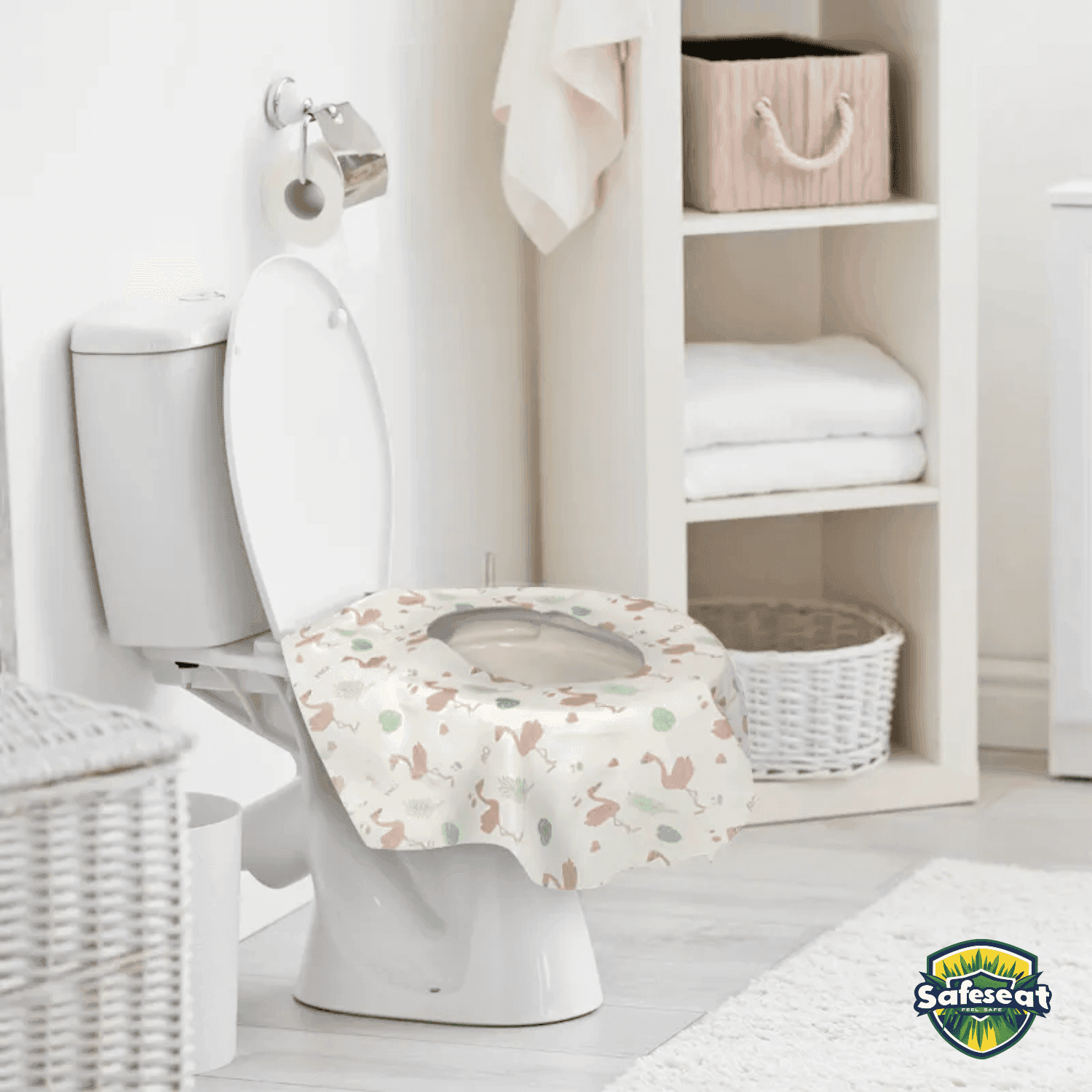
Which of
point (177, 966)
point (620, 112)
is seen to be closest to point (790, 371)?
point (620, 112)

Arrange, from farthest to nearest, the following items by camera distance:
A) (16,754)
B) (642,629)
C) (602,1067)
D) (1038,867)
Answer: (1038,867)
(642,629)
(602,1067)
(16,754)

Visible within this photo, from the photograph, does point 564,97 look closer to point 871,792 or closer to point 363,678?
point 363,678

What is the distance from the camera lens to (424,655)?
1.93 metres

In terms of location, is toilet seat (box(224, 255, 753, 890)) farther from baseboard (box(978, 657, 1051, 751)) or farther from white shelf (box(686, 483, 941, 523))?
baseboard (box(978, 657, 1051, 751))

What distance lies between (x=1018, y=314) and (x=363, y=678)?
1.39 metres

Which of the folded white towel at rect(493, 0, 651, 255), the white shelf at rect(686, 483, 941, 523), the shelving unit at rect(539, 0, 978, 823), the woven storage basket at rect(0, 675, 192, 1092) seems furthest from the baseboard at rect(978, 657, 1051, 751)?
the woven storage basket at rect(0, 675, 192, 1092)

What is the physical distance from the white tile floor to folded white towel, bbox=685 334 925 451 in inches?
20.3

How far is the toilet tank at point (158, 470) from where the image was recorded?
185 cm

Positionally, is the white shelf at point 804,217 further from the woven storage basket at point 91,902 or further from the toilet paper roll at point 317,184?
the woven storage basket at point 91,902

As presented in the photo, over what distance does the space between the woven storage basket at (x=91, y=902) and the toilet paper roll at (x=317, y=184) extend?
0.80 meters

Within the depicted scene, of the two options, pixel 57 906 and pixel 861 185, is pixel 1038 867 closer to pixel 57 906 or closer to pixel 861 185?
pixel 861 185

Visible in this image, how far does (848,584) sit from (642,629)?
2.90 feet

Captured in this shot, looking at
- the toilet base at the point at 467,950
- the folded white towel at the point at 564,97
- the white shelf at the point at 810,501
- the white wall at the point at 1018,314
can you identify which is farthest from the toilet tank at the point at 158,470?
the white wall at the point at 1018,314

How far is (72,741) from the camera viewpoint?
138 centimetres
